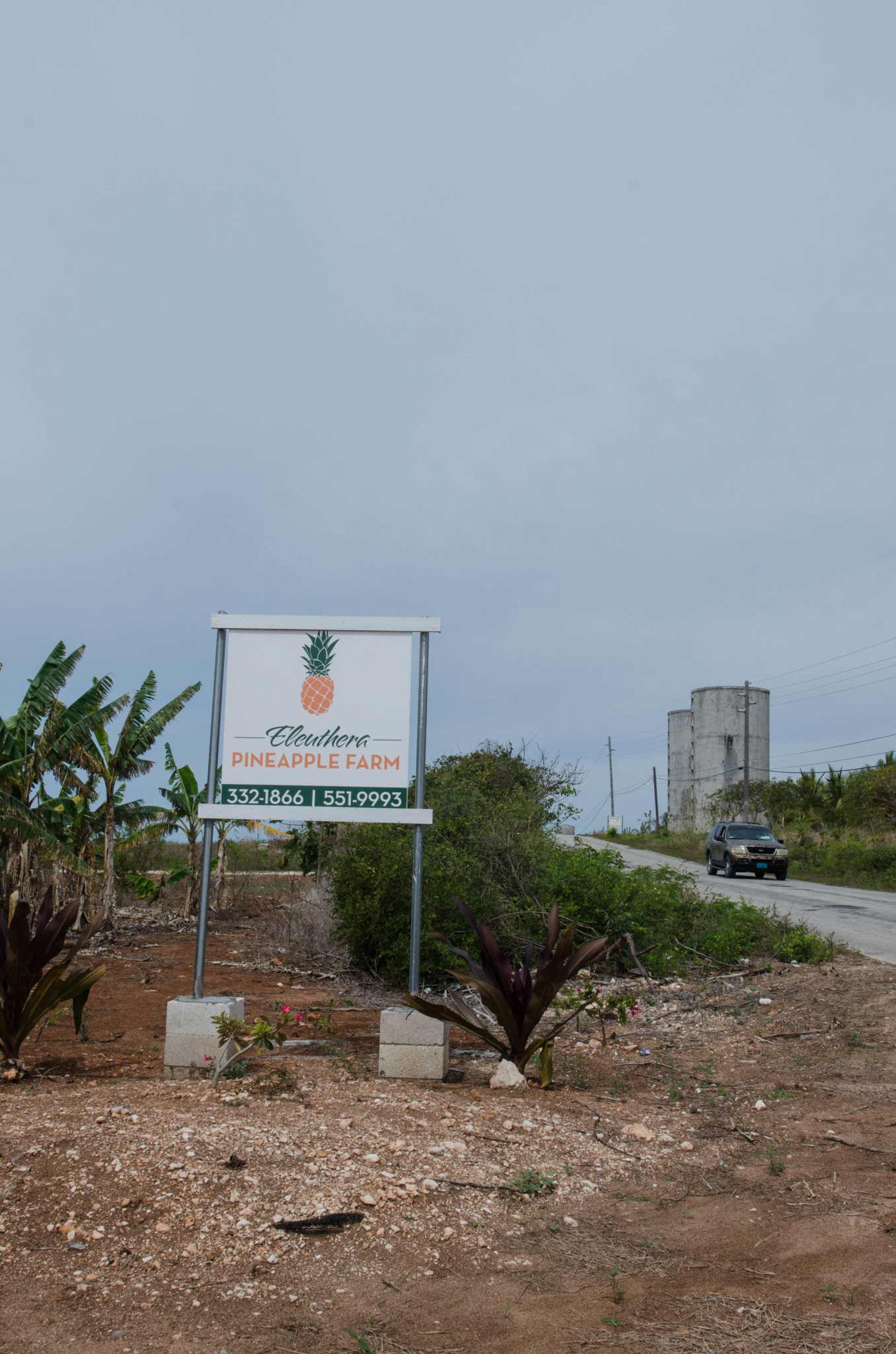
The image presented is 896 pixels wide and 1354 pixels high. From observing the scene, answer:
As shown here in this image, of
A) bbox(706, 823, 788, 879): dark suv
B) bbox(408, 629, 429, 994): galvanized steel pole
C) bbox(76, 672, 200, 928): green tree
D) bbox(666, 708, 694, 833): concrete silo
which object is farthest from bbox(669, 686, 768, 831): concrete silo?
bbox(408, 629, 429, 994): galvanized steel pole

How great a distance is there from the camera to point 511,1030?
606cm

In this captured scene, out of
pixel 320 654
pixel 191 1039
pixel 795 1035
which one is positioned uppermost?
pixel 320 654

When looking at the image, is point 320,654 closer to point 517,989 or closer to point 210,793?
point 210,793

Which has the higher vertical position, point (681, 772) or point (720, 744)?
point (720, 744)

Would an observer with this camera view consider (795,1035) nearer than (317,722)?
No

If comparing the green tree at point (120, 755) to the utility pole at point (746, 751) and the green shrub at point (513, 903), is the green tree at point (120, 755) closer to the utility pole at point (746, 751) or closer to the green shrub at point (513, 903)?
the green shrub at point (513, 903)

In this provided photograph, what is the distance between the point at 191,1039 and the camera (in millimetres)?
6027

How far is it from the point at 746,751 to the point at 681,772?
9890 millimetres

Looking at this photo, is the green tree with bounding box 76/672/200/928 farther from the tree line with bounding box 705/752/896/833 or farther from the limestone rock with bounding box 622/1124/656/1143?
the tree line with bounding box 705/752/896/833

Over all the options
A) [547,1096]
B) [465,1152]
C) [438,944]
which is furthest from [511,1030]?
[438,944]

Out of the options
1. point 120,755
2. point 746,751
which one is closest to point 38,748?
point 120,755

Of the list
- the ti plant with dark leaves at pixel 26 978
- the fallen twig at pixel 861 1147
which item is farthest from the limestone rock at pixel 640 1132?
the ti plant with dark leaves at pixel 26 978

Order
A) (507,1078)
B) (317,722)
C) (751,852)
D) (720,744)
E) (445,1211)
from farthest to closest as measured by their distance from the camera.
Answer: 1. (720,744)
2. (751,852)
3. (317,722)
4. (507,1078)
5. (445,1211)

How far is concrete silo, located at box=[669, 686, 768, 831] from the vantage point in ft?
177
